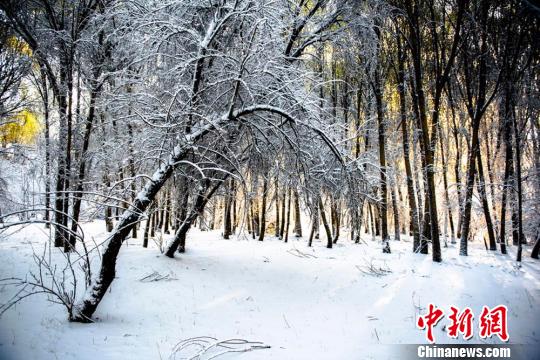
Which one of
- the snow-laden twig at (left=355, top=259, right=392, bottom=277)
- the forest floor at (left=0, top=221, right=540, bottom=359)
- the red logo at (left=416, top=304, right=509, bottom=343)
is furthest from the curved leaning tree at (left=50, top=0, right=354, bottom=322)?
the snow-laden twig at (left=355, top=259, right=392, bottom=277)

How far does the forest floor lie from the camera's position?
170 inches

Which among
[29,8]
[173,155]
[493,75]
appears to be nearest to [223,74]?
[173,155]

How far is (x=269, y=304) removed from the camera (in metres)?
6.43

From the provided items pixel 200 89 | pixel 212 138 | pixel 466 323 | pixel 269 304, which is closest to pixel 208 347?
pixel 269 304

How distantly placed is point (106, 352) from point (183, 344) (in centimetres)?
100

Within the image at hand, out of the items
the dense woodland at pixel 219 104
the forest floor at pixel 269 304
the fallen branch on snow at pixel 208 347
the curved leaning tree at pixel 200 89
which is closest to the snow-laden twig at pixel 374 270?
the forest floor at pixel 269 304

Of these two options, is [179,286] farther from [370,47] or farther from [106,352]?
[370,47]

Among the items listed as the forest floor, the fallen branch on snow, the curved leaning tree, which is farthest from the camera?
the curved leaning tree

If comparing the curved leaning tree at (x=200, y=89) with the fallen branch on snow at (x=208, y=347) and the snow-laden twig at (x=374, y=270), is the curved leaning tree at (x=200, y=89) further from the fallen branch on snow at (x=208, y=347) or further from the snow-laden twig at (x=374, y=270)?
the snow-laden twig at (x=374, y=270)

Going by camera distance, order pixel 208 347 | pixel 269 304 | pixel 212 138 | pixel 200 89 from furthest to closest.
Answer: pixel 212 138
pixel 269 304
pixel 200 89
pixel 208 347

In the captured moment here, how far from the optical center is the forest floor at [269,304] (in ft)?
14.1

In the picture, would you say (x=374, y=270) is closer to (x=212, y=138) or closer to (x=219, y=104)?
(x=212, y=138)

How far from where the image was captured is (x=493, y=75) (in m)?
11.4

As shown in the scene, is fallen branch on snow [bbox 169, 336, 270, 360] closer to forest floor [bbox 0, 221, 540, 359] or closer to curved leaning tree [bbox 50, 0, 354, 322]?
forest floor [bbox 0, 221, 540, 359]
